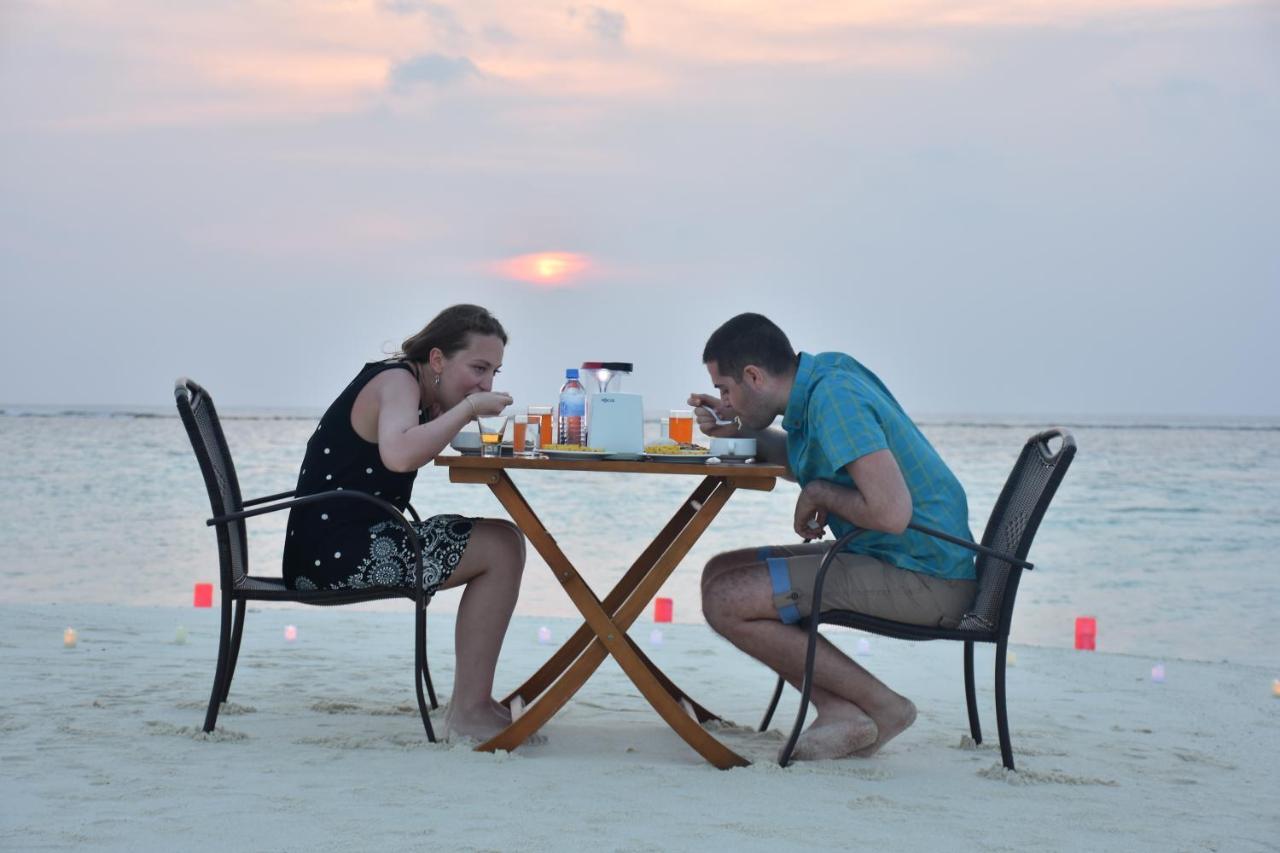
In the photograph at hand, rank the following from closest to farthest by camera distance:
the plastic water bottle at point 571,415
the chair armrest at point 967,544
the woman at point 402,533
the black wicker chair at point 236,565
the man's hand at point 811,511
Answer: the chair armrest at point 967,544
the man's hand at point 811,511
the black wicker chair at point 236,565
the woman at point 402,533
the plastic water bottle at point 571,415

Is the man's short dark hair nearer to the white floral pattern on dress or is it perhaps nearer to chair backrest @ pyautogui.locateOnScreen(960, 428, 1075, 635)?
chair backrest @ pyautogui.locateOnScreen(960, 428, 1075, 635)

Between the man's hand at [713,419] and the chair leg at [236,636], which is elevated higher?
the man's hand at [713,419]

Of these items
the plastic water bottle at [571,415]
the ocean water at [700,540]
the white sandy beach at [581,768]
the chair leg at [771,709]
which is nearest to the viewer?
the white sandy beach at [581,768]

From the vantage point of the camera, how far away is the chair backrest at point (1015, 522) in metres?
3.22

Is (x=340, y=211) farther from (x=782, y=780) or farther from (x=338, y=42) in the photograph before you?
(x=782, y=780)

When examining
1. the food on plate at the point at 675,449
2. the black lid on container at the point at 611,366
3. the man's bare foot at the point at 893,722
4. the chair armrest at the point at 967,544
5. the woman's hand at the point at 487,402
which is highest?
the black lid on container at the point at 611,366

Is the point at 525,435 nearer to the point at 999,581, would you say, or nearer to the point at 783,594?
the point at 783,594

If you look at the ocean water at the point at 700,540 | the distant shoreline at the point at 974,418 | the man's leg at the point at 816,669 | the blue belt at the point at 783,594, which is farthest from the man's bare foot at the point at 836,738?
the distant shoreline at the point at 974,418

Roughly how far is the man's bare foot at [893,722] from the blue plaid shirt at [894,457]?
39 centimetres

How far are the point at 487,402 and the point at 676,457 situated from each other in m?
0.54

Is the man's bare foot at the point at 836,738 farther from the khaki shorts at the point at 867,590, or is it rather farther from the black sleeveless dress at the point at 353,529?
the black sleeveless dress at the point at 353,529

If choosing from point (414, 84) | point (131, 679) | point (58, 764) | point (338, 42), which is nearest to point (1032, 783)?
point (58, 764)

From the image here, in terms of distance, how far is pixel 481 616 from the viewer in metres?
3.46

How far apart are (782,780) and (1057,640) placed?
454 cm
